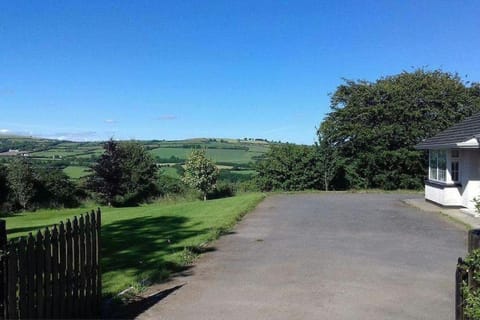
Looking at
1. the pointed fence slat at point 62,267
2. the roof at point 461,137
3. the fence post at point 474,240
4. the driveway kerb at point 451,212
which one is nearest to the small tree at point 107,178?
the driveway kerb at point 451,212

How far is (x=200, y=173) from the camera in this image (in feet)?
89.8

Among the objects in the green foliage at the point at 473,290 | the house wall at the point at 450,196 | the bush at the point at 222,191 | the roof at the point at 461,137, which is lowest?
the bush at the point at 222,191

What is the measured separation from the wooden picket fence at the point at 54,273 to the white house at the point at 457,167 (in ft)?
44.5

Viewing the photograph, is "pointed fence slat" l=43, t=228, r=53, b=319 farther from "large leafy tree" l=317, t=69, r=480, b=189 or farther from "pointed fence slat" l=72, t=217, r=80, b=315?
"large leafy tree" l=317, t=69, r=480, b=189

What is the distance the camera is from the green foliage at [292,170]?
28.4m

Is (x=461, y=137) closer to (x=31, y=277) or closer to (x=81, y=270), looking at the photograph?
(x=81, y=270)

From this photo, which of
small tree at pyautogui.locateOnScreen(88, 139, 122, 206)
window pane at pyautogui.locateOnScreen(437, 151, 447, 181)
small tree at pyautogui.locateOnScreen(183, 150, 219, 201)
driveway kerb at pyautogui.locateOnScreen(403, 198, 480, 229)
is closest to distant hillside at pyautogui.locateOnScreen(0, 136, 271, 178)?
small tree at pyautogui.locateOnScreen(88, 139, 122, 206)

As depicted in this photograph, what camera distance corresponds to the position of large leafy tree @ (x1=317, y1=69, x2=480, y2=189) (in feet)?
93.6

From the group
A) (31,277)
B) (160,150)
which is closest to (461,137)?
(31,277)

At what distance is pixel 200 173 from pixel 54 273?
894 inches

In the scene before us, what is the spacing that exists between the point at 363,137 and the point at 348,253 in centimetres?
1992

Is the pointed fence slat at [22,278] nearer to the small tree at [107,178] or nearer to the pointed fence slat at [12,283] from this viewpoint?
the pointed fence slat at [12,283]

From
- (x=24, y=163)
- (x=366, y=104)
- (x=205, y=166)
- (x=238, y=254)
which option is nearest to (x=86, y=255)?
(x=238, y=254)

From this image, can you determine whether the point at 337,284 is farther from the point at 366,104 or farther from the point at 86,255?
the point at 366,104
